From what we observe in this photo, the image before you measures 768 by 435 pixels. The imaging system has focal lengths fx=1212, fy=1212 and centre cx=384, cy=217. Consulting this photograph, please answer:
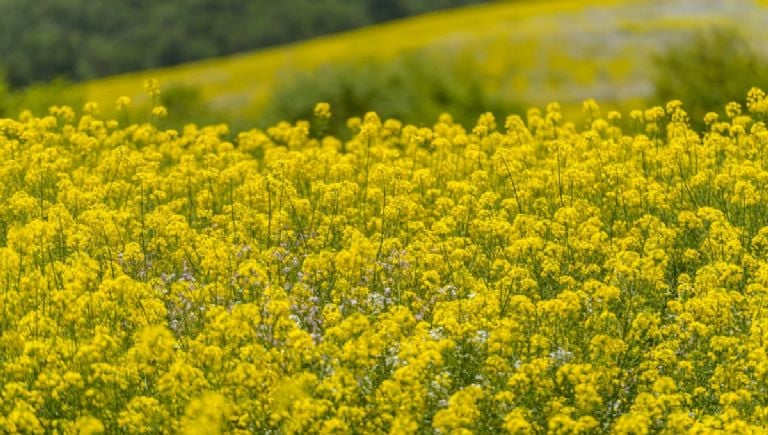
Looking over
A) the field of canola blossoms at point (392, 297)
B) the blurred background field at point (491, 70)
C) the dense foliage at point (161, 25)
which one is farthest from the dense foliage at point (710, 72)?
the dense foliage at point (161, 25)

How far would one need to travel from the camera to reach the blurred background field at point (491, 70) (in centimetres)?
3117

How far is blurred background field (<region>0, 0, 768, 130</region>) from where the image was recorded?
102 ft

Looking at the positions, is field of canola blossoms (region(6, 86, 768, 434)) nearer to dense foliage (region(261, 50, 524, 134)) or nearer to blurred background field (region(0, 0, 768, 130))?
blurred background field (region(0, 0, 768, 130))

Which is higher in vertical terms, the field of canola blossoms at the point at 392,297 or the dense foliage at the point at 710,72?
the dense foliage at the point at 710,72

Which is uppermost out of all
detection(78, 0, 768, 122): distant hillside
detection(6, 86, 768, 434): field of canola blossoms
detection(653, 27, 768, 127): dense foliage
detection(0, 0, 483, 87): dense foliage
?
detection(0, 0, 483, 87): dense foliage

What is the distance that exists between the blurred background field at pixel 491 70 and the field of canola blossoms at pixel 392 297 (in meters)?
13.0

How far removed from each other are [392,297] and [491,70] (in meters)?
46.4

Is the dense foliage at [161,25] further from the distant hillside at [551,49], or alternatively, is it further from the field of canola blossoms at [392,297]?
the field of canola blossoms at [392,297]

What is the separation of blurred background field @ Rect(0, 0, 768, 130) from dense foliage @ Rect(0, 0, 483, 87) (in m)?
22.2

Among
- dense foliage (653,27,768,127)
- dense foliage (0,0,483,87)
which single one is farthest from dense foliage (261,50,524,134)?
dense foliage (0,0,483,87)

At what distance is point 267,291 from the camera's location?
9.73 metres

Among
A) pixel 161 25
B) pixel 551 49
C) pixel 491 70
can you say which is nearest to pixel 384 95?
pixel 491 70

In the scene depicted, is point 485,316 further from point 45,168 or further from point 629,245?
point 45,168

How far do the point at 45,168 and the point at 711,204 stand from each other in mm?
7439
